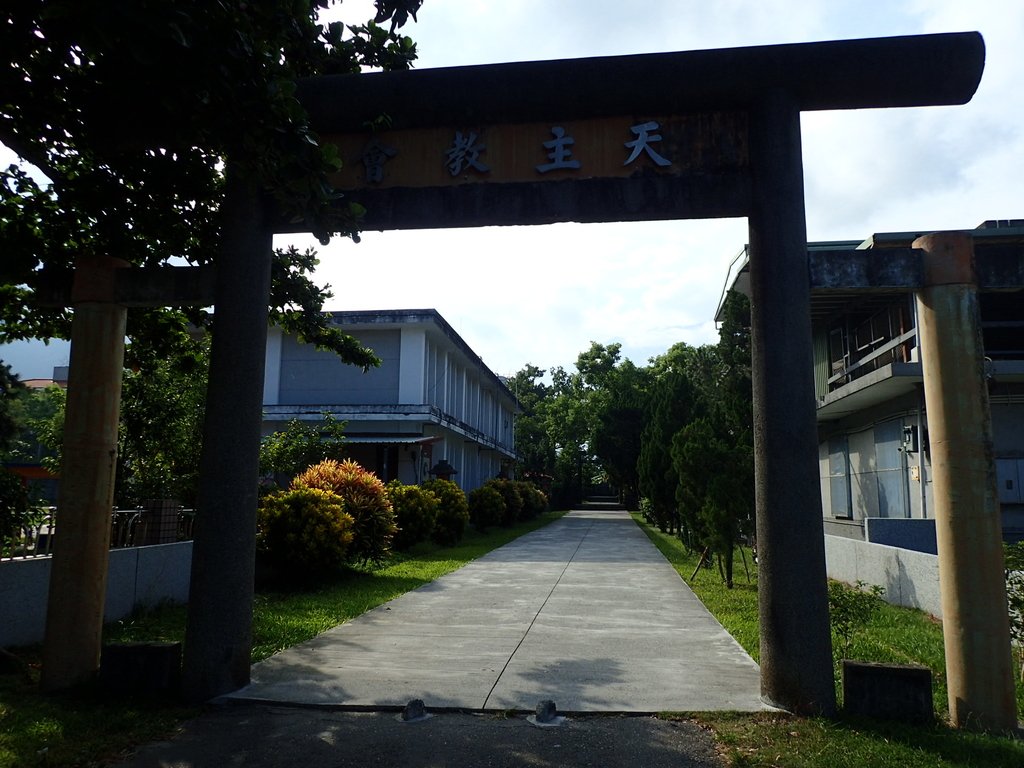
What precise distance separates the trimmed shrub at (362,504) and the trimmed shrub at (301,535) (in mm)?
1209

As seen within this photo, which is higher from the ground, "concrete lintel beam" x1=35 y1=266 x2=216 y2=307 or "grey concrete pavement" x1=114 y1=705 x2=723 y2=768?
"concrete lintel beam" x1=35 y1=266 x2=216 y2=307

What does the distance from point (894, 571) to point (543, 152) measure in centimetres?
780

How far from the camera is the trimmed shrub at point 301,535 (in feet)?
35.1

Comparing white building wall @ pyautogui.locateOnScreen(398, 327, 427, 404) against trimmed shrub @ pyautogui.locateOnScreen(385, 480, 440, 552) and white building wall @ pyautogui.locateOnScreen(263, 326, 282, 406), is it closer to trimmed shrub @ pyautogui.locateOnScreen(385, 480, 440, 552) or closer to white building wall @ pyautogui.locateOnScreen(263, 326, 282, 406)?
white building wall @ pyautogui.locateOnScreen(263, 326, 282, 406)

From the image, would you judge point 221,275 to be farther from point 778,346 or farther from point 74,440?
point 778,346

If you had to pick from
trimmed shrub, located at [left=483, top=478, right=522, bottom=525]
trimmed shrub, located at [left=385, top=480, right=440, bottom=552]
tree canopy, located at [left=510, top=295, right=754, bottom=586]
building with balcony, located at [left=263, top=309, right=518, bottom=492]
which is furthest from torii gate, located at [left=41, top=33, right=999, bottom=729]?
trimmed shrub, located at [left=483, top=478, right=522, bottom=525]

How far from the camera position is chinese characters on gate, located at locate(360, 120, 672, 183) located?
18.3 ft

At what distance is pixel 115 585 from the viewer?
8.11m

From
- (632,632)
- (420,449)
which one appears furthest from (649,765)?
(420,449)

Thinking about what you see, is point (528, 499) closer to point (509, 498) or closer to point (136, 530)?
point (509, 498)

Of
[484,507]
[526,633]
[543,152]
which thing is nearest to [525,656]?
[526,633]

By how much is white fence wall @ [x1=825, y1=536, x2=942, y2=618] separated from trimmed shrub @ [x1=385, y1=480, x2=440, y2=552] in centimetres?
816

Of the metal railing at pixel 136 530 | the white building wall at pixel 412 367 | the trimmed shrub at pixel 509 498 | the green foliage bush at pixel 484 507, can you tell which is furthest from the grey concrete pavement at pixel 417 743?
the trimmed shrub at pixel 509 498

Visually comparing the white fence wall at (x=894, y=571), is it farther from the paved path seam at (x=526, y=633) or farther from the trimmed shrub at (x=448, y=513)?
the trimmed shrub at (x=448, y=513)
